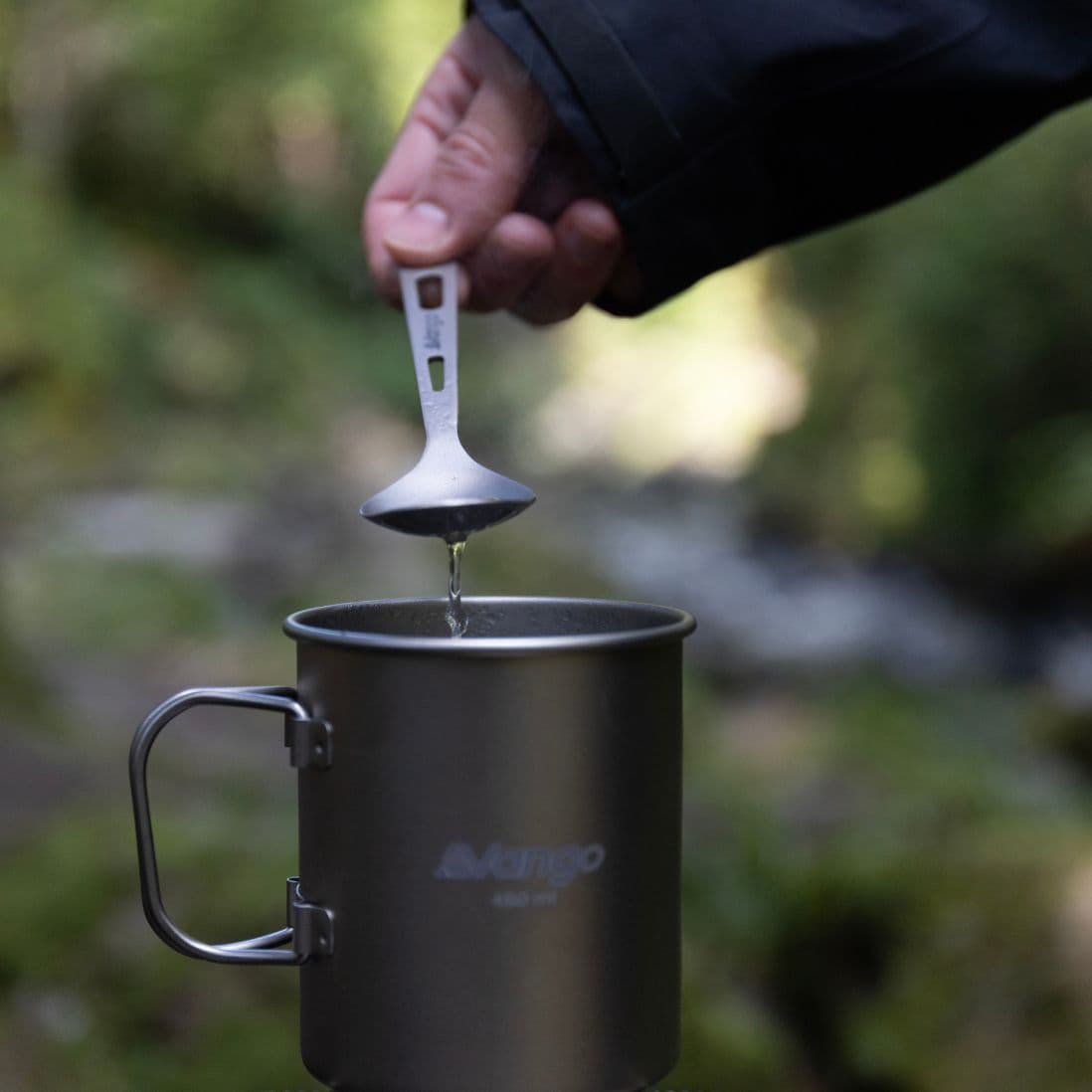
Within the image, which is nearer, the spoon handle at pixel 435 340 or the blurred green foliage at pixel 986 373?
the spoon handle at pixel 435 340

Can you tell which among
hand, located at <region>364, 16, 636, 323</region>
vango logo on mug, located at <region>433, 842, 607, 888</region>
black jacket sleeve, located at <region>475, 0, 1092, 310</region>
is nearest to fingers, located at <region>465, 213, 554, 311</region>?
hand, located at <region>364, 16, 636, 323</region>

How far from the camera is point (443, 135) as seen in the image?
1854 mm

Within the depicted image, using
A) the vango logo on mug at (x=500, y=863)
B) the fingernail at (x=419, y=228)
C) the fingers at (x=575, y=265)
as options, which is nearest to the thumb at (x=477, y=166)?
the fingernail at (x=419, y=228)

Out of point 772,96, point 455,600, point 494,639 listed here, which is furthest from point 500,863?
point 772,96

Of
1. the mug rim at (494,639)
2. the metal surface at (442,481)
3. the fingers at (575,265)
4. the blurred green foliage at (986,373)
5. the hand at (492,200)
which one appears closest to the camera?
the mug rim at (494,639)

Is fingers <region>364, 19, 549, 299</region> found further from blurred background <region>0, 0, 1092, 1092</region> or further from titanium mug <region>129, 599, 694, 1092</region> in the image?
blurred background <region>0, 0, 1092, 1092</region>

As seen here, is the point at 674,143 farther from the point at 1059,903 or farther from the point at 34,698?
the point at 34,698

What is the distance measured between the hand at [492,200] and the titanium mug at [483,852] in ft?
1.74

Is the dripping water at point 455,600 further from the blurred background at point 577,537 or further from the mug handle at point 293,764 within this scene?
the blurred background at point 577,537

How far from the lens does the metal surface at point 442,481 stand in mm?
1423

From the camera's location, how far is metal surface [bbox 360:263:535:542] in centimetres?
142

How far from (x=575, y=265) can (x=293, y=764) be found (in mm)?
722

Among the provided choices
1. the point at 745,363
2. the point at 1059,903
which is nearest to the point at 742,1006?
the point at 1059,903

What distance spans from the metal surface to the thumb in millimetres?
137
